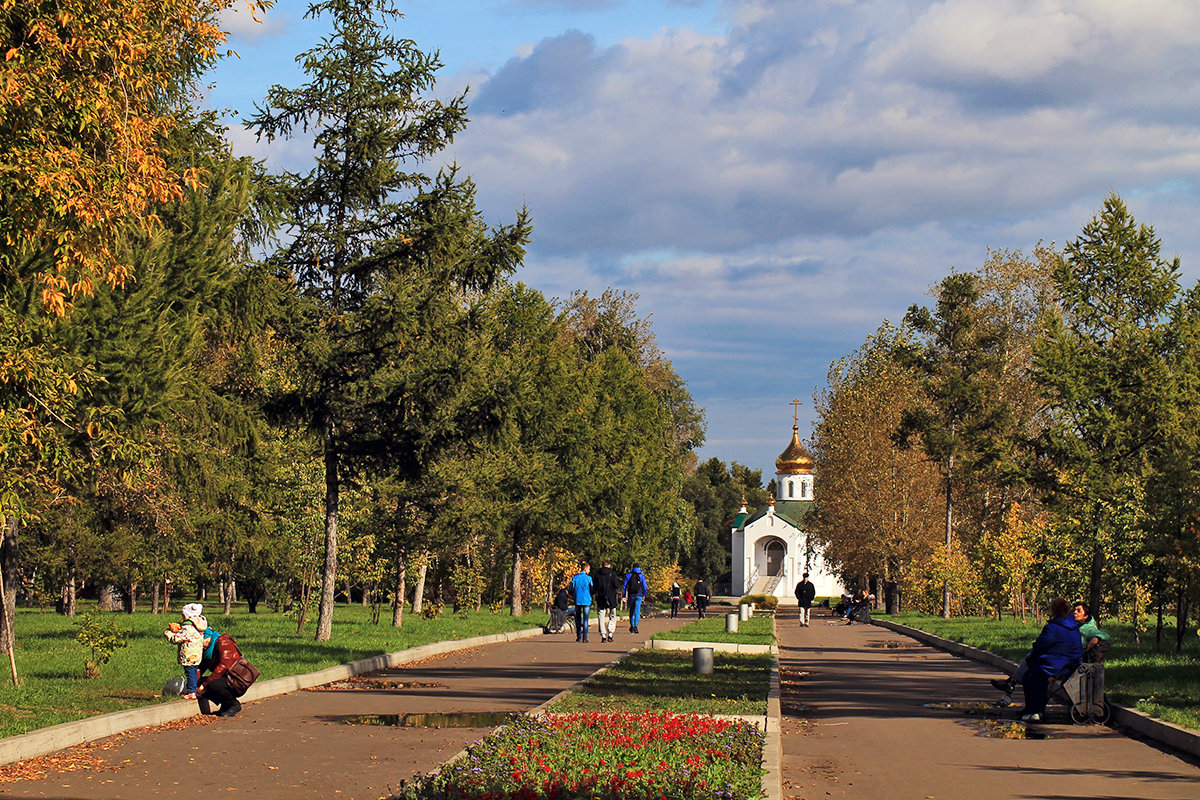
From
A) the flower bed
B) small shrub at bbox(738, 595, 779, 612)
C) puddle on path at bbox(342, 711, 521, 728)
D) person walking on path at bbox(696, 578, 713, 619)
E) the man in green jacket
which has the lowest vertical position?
small shrub at bbox(738, 595, 779, 612)

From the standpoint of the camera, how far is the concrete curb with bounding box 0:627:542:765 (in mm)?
9961

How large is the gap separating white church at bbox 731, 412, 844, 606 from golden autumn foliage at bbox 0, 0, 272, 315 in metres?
110

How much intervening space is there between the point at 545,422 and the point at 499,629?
527 inches

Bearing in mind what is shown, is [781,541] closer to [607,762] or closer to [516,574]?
[516,574]

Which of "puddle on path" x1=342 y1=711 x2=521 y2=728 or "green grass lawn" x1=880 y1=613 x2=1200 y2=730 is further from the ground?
"green grass lawn" x1=880 y1=613 x2=1200 y2=730

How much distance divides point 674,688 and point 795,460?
353 feet

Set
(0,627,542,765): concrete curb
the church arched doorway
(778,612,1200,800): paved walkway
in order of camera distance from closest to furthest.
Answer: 1. (778,612,1200,800): paved walkway
2. (0,627,542,765): concrete curb
3. the church arched doorway

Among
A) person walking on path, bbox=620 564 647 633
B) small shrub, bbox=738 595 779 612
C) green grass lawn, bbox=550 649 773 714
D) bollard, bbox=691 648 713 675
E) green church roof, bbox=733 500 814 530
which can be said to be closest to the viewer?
green grass lawn, bbox=550 649 773 714

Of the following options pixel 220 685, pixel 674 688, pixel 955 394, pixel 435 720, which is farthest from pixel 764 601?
pixel 220 685

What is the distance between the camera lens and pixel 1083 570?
3081cm

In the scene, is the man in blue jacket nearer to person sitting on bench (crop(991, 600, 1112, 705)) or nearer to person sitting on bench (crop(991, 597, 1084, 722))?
person sitting on bench (crop(991, 597, 1084, 722))

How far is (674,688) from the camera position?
16.0m

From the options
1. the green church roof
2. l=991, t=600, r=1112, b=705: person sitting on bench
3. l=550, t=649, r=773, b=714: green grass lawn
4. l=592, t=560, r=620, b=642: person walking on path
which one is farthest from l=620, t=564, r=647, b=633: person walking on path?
the green church roof

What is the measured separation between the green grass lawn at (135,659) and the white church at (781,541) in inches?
3563
